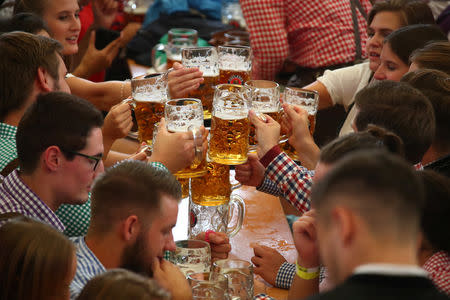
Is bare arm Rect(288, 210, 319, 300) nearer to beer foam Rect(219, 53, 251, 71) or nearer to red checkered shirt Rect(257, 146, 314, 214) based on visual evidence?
red checkered shirt Rect(257, 146, 314, 214)

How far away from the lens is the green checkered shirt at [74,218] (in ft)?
5.86

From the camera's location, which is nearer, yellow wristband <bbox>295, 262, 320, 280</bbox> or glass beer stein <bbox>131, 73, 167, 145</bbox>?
→ yellow wristband <bbox>295, 262, 320, 280</bbox>

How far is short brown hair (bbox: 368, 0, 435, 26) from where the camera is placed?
2.78 meters

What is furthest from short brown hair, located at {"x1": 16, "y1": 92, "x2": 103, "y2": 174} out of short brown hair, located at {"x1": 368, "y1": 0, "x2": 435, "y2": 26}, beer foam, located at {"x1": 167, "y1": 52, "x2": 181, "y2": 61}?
short brown hair, located at {"x1": 368, "y1": 0, "x2": 435, "y2": 26}

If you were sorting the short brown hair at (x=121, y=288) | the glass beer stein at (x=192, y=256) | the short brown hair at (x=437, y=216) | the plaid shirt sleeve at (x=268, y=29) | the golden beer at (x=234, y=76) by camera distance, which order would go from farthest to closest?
the plaid shirt sleeve at (x=268, y=29)
the golden beer at (x=234, y=76)
the glass beer stein at (x=192, y=256)
the short brown hair at (x=437, y=216)
the short brown hair at (x=121, y=288)

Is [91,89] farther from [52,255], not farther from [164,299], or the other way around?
[164,299]

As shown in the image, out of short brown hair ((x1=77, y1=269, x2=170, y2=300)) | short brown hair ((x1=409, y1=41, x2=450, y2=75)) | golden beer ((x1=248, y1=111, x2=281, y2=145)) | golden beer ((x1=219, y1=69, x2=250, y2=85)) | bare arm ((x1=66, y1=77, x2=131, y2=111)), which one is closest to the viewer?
short brown hair ((x1=77, y1=269, x2=170, y2=300))

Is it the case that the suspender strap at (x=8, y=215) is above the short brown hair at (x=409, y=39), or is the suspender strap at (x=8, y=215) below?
below

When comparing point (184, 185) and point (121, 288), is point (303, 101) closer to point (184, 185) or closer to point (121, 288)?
point (184, 185)

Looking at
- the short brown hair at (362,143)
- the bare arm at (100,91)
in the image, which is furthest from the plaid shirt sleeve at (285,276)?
the bare arm at (100,91)

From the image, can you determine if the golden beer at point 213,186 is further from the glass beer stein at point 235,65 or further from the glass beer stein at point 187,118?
the glass beer stein at point 235,65

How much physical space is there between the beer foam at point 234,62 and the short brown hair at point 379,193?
1199 millimetres

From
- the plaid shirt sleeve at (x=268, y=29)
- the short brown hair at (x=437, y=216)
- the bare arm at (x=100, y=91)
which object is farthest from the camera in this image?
the plaid shirt sleeve at (x=268, y=29)

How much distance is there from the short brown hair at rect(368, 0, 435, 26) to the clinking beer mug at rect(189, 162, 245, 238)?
4.73ft
